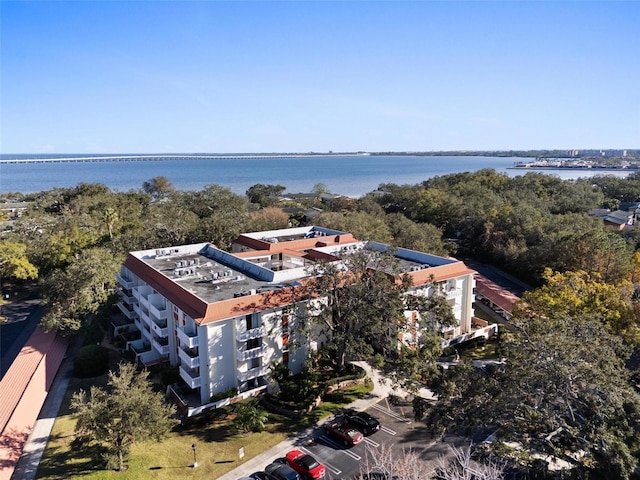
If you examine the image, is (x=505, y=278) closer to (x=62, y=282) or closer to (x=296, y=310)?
(x=296, y=310)

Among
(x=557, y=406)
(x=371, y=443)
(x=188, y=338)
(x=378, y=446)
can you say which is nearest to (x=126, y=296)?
(x=188, y=338)

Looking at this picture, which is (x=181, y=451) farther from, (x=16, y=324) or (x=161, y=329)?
(x=16, y=324)

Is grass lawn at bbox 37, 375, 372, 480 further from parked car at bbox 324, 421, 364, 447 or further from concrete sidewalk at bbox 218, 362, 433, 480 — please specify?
parked car at bbox 324, 421, 364, 447

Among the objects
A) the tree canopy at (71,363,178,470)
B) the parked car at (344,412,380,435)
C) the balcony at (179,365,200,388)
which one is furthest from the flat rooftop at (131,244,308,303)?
the parked car at (344,412,380,435)

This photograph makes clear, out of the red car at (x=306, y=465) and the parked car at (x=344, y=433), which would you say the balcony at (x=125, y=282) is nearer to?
the parked car at (x=344, y=433)

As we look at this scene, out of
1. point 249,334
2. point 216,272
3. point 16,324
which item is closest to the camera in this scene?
point 249,334

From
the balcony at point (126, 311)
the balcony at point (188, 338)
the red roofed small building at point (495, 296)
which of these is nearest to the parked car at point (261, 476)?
the balcony at point (188, 338)
